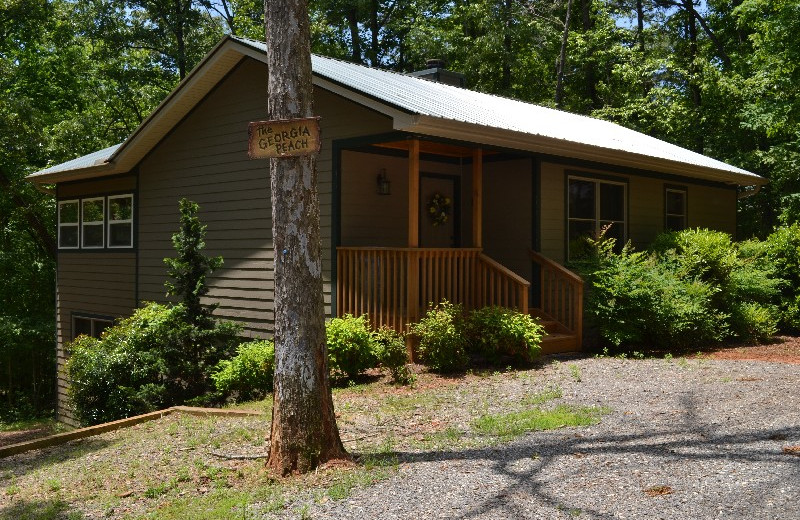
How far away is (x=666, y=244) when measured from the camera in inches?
538

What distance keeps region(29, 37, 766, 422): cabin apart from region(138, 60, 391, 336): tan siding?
0.03 meters

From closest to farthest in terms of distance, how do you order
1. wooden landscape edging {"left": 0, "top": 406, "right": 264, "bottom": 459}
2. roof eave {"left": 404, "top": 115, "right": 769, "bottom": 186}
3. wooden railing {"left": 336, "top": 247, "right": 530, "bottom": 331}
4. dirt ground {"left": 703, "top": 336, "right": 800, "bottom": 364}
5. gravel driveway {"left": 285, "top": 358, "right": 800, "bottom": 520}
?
gravel driveway {"left": 285, "top": 358, "right": 800, "bottom": 520} → wooden landscape edging {"left": 0, "top": 406, "right": 264, "bottom": 459} → roof eave {"left": 404, "top": 115, "right": 769, "bottom": 186} → wooden railing {"left": 336, "top": 247, "right": 530, "bottom": 331} → dirt ground {"left": 703, "top": 336, "right": 800, "bottom": 364}

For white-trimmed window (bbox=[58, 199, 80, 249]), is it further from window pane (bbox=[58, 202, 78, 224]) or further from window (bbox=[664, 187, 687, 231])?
window (bbox=[664, 187, 687, 231])

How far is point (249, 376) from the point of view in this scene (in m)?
9.70

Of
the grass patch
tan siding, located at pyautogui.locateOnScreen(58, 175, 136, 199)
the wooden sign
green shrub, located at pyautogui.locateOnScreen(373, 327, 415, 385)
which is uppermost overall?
tan siding, located at pyautogui.locateOnScreen(58, 175, 136, 199)

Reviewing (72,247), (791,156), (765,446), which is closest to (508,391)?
(765,446)

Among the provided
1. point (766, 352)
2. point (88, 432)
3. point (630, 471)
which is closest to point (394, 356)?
point (88, 432)

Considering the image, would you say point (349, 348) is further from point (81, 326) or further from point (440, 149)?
point (81, 326)

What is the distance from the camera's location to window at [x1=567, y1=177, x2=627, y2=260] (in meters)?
13.3

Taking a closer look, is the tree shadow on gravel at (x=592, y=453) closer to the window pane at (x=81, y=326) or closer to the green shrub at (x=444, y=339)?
the green shrub at (x=444, y=339)

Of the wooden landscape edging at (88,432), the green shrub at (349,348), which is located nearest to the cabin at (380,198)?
the green shrub at (349,348)

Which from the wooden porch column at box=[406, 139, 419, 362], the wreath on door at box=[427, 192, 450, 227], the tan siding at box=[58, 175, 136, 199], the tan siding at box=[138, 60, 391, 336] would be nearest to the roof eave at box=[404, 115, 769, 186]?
the wooden porch column at box=[406, 139, 419, 362]

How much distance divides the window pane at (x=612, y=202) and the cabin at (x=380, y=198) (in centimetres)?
4

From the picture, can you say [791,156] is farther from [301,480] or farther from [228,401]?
[301,480]
